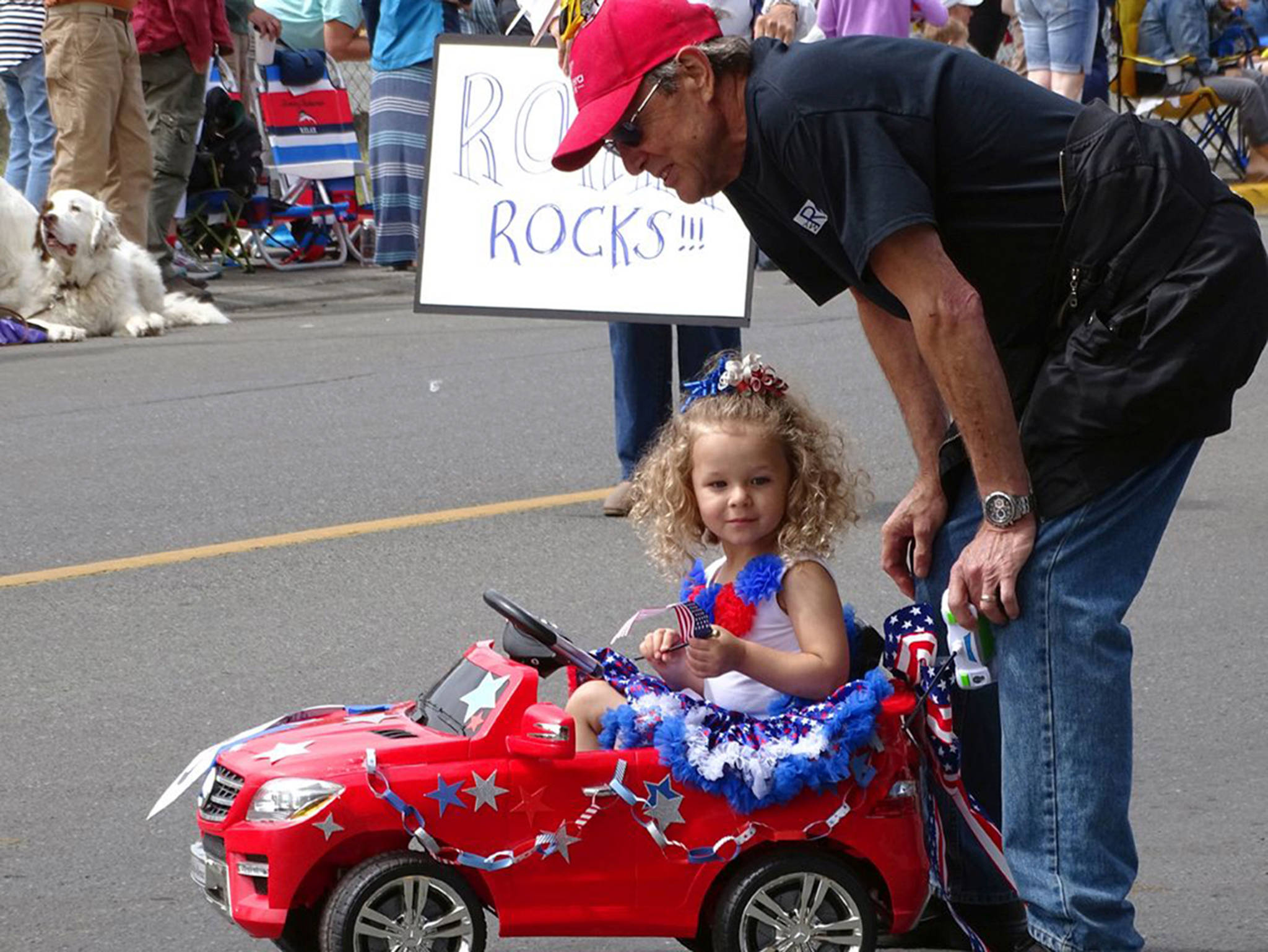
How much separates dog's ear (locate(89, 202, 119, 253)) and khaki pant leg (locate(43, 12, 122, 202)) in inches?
21.9

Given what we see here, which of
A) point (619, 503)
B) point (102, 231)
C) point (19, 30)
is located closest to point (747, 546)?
point (619, 503)

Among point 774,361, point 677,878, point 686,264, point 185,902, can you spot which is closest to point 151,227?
point 774,361

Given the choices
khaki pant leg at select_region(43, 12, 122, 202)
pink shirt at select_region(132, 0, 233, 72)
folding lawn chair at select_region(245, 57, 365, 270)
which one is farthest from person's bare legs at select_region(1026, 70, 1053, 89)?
khaki pant leg at select_region(43, 12, 122, 202)

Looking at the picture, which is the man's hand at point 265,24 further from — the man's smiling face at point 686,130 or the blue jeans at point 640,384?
the man's smiling face at point 686,130

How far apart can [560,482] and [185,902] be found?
11.6ft

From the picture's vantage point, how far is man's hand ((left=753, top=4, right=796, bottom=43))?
6.58m

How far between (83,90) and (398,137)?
2.01m

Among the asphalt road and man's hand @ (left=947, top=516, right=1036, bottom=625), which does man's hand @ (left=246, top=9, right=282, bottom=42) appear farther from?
man's hand @ (left=947, top=516, right=1036, bottom=625)

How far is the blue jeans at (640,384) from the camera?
6.46 m

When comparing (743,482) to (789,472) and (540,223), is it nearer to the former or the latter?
(789,472)

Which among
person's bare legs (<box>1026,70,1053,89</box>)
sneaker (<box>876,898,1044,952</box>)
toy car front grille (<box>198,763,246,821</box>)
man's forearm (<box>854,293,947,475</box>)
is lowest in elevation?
sneaker (<box>876,898,1044,952</box>)

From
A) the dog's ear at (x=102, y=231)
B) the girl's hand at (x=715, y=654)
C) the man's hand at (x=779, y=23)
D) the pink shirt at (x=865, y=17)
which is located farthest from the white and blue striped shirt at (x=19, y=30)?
the girl's hand at (x=715, y=654)

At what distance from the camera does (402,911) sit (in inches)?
124

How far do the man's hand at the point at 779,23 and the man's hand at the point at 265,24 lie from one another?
7373mm
